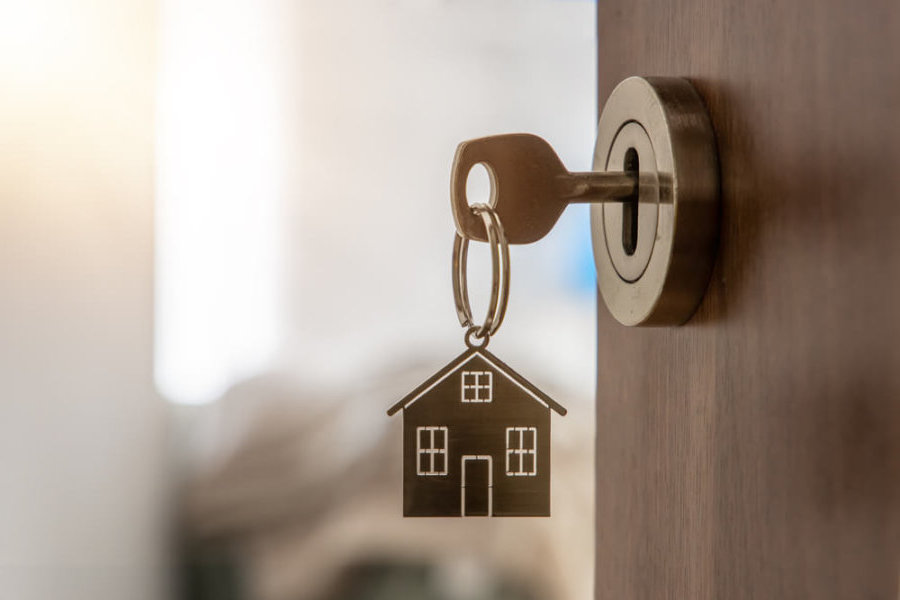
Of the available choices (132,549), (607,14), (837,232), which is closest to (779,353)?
(837,232)

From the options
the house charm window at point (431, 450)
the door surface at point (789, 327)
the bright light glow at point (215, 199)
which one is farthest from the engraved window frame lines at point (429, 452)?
the door surface at point (789, 327)

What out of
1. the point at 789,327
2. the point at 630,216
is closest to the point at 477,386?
the point at 630,216

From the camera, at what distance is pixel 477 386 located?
722 millimetres

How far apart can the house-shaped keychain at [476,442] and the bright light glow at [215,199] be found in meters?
0.15

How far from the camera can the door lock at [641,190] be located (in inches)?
12.8

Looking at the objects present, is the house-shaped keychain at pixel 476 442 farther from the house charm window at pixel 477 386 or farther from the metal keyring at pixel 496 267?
the metal keyring at pixel 496 267

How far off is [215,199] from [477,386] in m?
0.29

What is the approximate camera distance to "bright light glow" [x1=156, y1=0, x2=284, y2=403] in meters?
0.71

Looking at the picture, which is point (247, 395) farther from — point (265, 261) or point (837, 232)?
point (837, 232)

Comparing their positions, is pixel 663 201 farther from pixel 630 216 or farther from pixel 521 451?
pixel 521 451

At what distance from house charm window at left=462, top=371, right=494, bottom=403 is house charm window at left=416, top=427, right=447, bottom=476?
0.12 ft

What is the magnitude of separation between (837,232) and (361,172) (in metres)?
0.52

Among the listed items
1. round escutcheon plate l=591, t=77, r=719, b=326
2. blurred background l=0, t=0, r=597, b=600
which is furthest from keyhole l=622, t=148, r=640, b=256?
blurred background l=0, t=0, r=597, b=600

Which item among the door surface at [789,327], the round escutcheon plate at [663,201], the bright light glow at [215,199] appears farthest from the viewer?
the bright light glow at [215,199]
